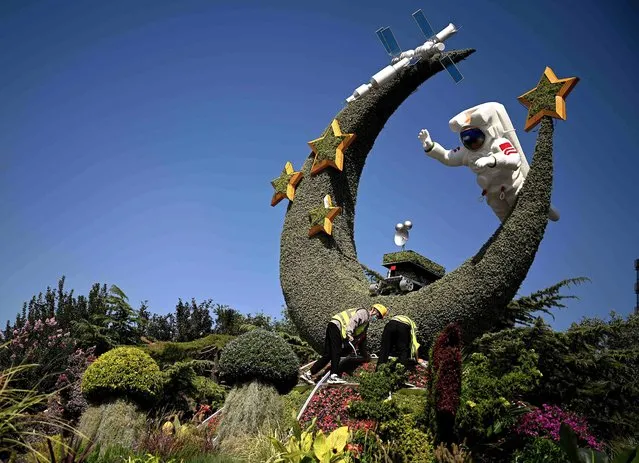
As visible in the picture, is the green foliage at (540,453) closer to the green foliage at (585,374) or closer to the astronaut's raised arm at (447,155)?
the green foliage at (585,374)

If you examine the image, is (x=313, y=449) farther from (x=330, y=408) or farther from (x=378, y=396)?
(x=330, y=408)

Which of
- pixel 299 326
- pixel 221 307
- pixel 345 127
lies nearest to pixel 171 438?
pixel 299 326

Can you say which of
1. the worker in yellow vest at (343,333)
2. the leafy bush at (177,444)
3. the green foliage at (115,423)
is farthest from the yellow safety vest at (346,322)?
the green foliage at (115,423)

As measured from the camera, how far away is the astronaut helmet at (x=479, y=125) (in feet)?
31.1

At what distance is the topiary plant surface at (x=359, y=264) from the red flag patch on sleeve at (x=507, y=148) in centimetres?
45

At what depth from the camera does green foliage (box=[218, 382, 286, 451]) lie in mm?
7109

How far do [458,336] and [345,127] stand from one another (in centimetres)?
710

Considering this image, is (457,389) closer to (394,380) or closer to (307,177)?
(394,380)

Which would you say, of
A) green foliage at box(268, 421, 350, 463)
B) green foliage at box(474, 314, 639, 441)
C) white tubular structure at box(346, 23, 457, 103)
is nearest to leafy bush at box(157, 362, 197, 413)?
green foliage at box(268, 421, 350, 463)

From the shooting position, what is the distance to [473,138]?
31.8 ft

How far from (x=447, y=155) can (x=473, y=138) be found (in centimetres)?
75

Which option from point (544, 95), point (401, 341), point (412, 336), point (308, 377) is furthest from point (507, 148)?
point (308, 377)

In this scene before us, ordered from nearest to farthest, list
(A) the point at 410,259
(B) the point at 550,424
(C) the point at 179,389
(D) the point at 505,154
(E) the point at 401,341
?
(B) the point at 550,424
(E) the point at 401,341
(D) the point at 505,154
(C) the point at 179,389
(A) the point at 410,259

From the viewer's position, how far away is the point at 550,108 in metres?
9.09
